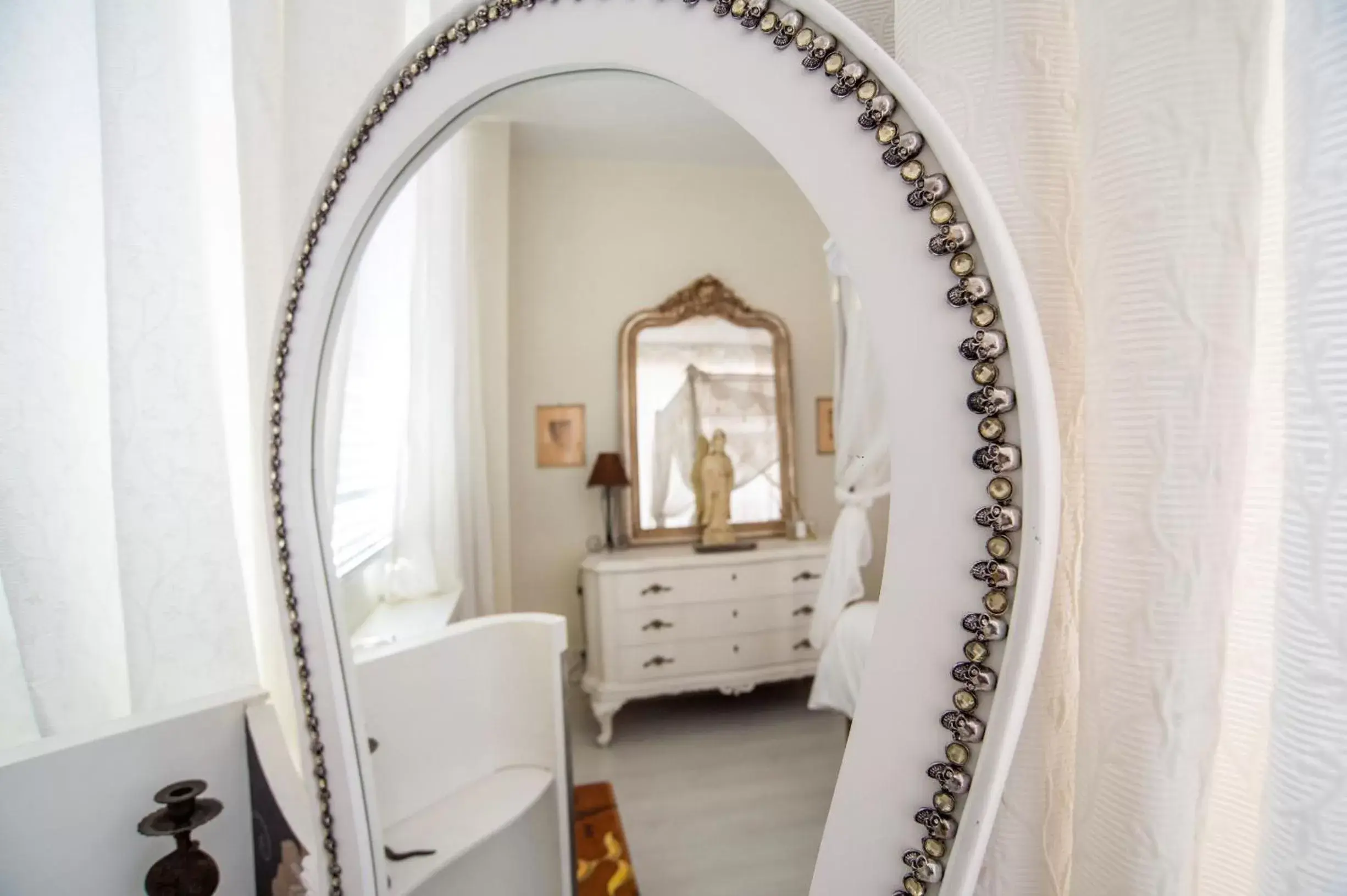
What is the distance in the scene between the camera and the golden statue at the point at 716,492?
46cm

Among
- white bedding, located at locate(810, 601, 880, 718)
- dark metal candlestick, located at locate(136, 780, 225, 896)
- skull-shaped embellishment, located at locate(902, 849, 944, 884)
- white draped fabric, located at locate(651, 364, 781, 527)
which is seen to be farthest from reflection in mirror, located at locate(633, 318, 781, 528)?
dark metal candlestick, located at locate(136, 780, 225, 896)

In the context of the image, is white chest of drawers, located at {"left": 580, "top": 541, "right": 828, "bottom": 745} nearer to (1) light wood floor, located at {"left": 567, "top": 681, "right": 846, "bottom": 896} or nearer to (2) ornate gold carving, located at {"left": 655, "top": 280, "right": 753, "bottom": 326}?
(1) light wood floor, located at {"left": 567, "top": 681, "right": 846, "bottom": 896}

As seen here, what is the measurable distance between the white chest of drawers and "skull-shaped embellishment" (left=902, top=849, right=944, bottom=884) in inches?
5.4

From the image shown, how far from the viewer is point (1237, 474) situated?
0.77ft

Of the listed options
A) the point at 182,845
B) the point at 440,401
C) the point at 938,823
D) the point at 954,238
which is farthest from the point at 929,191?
the point at 182,845

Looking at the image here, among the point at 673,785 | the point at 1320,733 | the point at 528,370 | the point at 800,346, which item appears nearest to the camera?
the point at 1320,733

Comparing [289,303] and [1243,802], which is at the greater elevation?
[289,303]

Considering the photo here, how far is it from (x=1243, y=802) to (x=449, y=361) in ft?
1.86

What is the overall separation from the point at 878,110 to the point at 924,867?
28 centimetres

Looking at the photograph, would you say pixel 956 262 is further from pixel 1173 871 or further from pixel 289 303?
pixel 289 303

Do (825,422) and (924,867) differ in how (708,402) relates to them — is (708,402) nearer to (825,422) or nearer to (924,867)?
(825,422)

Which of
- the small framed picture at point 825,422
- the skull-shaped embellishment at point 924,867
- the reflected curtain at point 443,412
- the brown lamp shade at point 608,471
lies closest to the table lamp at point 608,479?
the brown lamp shade at point 608,471

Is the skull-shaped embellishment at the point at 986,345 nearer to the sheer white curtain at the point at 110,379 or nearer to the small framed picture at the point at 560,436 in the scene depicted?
the small framed picture at the point at 560,436

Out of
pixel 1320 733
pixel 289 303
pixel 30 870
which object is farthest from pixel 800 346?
pixel 30 870
